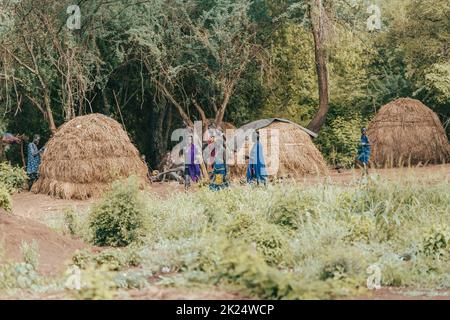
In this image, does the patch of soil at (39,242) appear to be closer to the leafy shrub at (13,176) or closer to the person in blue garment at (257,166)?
the person in blue garment at (257,166)

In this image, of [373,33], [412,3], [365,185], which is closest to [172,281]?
[365,185]

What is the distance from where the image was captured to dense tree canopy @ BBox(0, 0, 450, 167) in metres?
22.2

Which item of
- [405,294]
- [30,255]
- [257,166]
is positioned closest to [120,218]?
[30,255]

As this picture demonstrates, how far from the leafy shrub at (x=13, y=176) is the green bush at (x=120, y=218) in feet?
34.2

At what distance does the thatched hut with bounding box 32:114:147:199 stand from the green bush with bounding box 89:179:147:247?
8.72 meters

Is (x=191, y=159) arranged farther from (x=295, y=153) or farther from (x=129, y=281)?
(x=129, y=281)

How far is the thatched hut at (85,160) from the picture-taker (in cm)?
1981

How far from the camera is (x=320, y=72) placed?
2453 cm

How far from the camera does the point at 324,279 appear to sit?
306 inches

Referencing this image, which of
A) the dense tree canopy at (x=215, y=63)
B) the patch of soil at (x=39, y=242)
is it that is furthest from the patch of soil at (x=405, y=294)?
the dense tree canopy at (x=215, y=63)

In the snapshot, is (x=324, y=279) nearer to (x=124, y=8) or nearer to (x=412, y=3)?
(x=124, y=8)

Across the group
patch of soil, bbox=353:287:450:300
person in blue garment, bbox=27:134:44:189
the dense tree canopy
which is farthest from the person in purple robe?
patch of soil, bbox=353:287:450:300

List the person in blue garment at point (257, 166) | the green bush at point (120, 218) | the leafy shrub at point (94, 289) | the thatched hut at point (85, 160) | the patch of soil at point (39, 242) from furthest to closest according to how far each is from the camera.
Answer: the thatched hut at point (85, 160) → the person in blue garment at point (257, 166) → the green bush at point (120, 218) → the patch of soil at point (39, 242) → the leafy shrub at point (94, 289)

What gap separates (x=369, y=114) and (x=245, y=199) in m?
15.2
